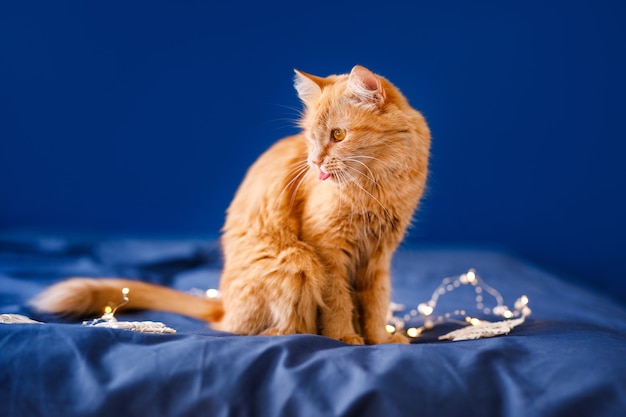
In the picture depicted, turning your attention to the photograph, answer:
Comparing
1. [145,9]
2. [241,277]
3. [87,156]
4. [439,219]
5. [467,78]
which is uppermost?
[145,9]

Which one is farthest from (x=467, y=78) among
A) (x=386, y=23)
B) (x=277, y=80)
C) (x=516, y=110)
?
(x=277, y=80)

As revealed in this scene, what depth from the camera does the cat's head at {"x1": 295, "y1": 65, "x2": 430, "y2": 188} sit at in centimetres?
143

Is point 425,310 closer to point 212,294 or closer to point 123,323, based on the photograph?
point 212,294

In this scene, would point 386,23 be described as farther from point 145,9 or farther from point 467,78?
point 145,9

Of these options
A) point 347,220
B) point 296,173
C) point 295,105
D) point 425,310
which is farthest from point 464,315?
point 295,105

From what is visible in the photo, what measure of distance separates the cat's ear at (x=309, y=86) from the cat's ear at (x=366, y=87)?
0.13 m

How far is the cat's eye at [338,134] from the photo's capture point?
1.46 meters

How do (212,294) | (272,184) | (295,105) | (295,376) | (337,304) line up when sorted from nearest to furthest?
(295,376), (337,304), (272,184), (212,294), (295,105)

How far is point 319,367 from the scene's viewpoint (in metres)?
1.12

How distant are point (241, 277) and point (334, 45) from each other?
1922 millimetres

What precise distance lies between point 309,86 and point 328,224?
416 mm

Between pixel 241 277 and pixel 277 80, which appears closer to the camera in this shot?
pixel 241 277

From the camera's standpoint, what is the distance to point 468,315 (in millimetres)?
1925

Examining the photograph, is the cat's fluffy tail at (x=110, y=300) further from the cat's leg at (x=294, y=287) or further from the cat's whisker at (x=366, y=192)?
the cat's whisker at (x=366, y=192)
